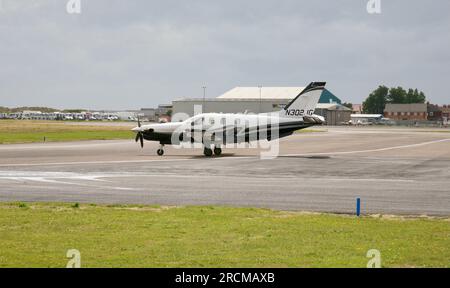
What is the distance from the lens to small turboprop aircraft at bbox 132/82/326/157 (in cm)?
4244

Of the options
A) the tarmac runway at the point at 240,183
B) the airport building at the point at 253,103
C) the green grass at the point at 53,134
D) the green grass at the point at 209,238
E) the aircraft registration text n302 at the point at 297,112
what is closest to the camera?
the green grass at the point at 209,238

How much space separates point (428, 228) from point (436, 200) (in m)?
6.14

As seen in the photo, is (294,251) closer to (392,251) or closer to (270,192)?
(392,251)

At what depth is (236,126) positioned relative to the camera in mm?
42938

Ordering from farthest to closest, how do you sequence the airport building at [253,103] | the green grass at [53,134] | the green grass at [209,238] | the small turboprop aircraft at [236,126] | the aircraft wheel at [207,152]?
the airport building at [253,103] < the green grass at [53,134] < the aircraft wheel at [207,152] < the small turboprop aircraft at [236,126] < the green grass at [209,238]

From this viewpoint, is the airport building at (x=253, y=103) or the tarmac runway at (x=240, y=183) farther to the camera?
the airport building at (x=253, y=103)

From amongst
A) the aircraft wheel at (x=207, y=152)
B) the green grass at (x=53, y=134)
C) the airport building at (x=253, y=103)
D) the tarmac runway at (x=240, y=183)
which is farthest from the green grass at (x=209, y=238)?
the airport building at (x=253, y=103)

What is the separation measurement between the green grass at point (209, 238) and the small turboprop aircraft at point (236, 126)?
24.2 m

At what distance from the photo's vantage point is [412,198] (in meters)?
21.2

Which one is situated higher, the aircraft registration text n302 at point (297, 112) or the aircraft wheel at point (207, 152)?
the aircraft registration text n302 at point (297, 112)

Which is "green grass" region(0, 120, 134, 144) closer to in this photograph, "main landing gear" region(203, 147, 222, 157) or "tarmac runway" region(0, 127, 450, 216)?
"main landing gear" region(203, 147, 222, 157)

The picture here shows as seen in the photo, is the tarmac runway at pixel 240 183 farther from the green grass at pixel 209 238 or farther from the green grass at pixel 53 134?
the green grass at pixel 53 134

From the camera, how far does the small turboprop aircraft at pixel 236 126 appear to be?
42.4 meters

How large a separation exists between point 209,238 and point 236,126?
2957 cm
